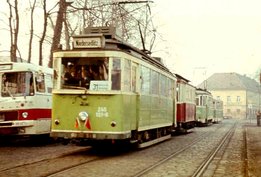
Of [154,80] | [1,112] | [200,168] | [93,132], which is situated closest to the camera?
[200,168]

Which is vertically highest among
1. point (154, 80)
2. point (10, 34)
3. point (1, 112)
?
point (10, 34)

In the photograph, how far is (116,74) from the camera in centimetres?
1407

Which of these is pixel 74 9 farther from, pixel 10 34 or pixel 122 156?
pixel 122 156

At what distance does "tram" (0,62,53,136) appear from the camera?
17.1 m

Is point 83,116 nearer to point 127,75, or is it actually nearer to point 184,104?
point 127,75

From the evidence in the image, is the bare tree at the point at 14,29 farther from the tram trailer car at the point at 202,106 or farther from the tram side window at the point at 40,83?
the tram trailer car at the point at 202,106

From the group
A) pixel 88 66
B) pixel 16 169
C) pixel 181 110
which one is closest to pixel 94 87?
pixel 88 66

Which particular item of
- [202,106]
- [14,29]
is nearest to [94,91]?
[14,29]

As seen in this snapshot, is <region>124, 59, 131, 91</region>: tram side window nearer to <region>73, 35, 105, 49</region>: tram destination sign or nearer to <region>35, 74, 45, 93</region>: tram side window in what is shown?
<region>73, 35, 105, 49</region>: tram destination sign

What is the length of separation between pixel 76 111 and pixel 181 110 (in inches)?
557

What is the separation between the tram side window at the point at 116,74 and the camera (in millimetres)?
13992

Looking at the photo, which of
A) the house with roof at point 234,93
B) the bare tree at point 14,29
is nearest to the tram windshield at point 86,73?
the bare tree at point 14,29

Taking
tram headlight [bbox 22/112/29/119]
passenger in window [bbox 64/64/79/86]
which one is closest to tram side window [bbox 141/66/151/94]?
passenger in window [bbox 64/64/79/86]

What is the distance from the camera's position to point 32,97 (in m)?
17.5
